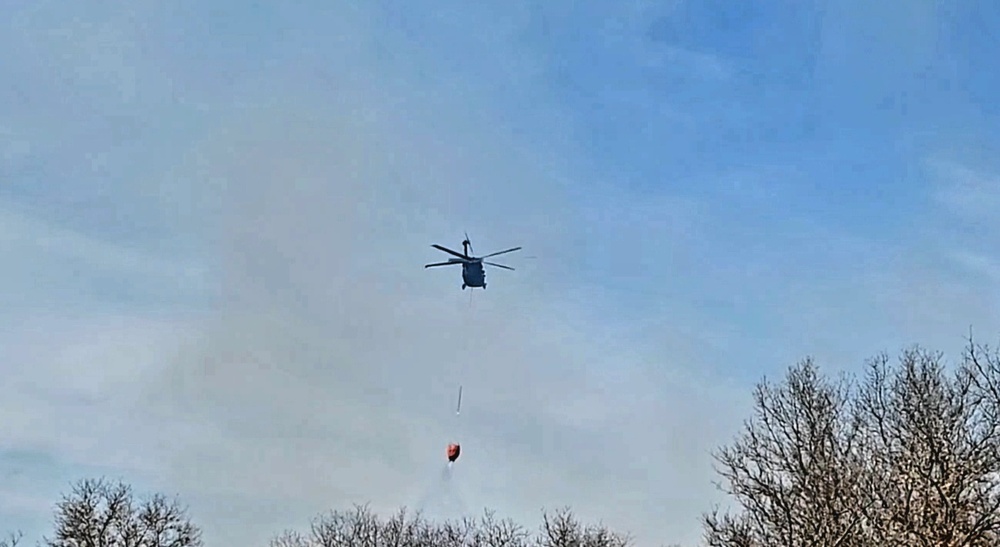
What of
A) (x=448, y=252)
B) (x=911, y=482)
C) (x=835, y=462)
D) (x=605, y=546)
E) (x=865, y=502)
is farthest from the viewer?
(x=605, y=546)

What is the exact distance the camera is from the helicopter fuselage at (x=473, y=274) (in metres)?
29.7

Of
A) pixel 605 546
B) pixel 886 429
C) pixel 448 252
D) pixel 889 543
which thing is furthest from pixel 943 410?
pixel 605 546

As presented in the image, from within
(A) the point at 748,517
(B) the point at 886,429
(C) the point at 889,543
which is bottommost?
(C) the point at 889,543

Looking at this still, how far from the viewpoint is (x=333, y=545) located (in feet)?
193

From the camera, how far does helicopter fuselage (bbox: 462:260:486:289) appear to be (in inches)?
1171

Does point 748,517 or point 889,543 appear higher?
point 748,517

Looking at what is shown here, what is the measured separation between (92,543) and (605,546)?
23705mm

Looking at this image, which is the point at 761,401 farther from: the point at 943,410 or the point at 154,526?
the point at 154,526

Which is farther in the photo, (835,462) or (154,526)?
(154,526)

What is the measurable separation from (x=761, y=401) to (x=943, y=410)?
621 cm

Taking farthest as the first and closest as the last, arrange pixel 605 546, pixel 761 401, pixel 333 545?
1. pixel 333 545
2. pixel 605 546
3. pixel 761 401

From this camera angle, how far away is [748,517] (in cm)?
3762

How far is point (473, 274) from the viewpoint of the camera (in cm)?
2978

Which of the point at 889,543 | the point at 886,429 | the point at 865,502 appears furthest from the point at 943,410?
the point at 889,543
